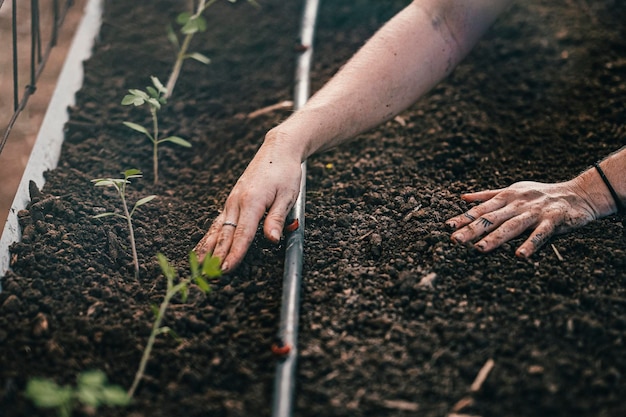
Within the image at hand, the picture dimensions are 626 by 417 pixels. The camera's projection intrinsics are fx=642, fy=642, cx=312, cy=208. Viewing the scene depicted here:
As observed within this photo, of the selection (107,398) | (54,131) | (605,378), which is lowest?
(605,378)

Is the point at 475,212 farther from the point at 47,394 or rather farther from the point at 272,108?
the point at 47,394

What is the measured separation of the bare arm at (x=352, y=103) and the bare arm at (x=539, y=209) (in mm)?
484

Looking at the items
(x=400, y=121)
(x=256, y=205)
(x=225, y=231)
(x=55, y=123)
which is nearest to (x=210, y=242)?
(x=225, y=231)

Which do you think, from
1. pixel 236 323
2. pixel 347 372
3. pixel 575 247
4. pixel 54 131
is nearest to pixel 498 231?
pixel 575 247

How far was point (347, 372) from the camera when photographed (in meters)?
1.67

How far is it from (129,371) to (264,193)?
61 cm

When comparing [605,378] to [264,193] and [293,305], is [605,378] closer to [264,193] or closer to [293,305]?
[293,305]

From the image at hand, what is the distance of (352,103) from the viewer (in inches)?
85.7

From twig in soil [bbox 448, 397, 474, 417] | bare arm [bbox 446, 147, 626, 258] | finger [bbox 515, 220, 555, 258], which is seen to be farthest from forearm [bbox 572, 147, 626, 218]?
twig in soil [bbox 448, 397, 474, 417]

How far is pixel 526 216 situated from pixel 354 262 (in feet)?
1.79

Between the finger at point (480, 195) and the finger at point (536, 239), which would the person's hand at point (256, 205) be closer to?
the finger at point (480, 195)

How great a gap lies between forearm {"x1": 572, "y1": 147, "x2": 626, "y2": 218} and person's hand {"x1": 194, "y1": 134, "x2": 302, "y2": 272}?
3.02 feet

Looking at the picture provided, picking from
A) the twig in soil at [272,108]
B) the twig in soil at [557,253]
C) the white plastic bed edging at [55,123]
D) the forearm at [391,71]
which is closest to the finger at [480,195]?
the twig in soil at [557,253]

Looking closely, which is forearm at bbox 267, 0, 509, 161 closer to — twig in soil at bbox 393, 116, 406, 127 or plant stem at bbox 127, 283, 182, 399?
twig in soil at bbox 393, 116, 406, 127
